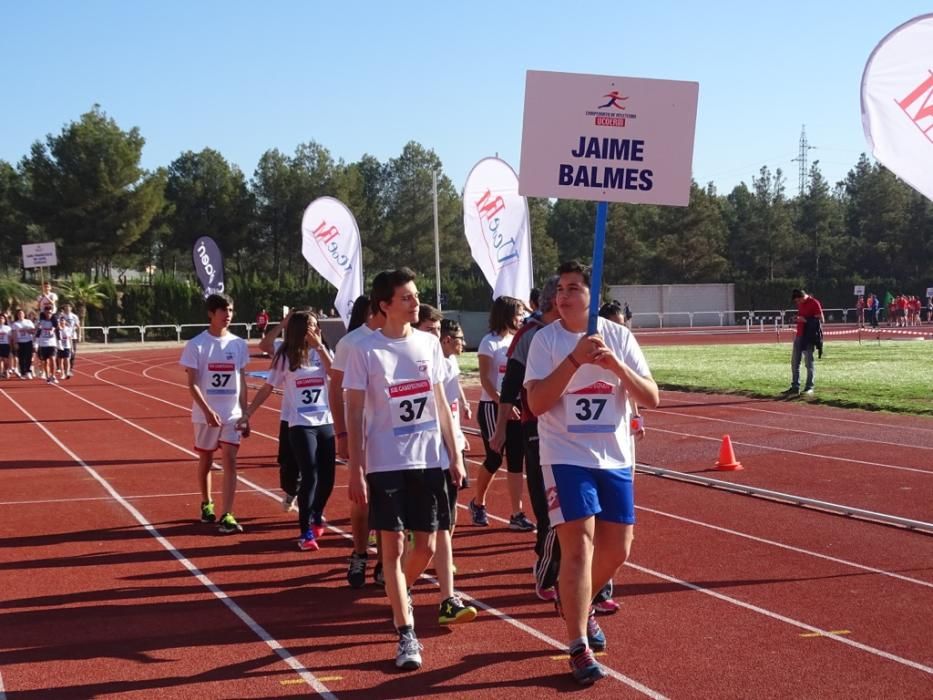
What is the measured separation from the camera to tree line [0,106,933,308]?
6450cm

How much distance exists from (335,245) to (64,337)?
52.0ft

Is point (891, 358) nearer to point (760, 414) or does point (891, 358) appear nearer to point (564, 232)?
point (760, 414)

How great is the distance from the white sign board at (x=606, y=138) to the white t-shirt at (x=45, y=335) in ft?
84.2

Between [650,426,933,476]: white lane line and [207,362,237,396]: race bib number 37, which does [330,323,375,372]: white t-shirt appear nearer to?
[207,362,237,396]: race bib number 37

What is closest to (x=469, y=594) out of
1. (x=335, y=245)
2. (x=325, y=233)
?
(x=335, y=245)

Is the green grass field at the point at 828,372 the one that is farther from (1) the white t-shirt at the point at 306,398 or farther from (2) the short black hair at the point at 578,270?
(2) the short black hair at the point at 578,270

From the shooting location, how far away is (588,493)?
Result: 5086mm

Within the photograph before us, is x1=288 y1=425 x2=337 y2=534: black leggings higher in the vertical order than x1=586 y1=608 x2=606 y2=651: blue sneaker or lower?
higher

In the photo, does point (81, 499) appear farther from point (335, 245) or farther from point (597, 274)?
point (597, 274)

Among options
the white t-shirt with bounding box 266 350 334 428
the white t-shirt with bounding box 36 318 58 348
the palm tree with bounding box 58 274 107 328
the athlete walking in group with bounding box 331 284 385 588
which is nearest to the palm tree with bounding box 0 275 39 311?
the palm tree with bounding box 58 274 107 328

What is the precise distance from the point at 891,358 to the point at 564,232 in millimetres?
64192

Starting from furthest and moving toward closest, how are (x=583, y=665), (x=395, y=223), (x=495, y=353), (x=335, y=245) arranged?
(x=395, y=223), (x=335, y=245), (x=495, y=353), (x=583, y=665)

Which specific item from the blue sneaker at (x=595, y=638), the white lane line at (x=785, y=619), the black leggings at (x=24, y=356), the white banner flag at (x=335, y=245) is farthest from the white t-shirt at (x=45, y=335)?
the blue sneaker at (x=595, y=638)

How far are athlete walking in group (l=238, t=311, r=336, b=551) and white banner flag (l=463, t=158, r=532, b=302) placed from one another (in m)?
6.13
